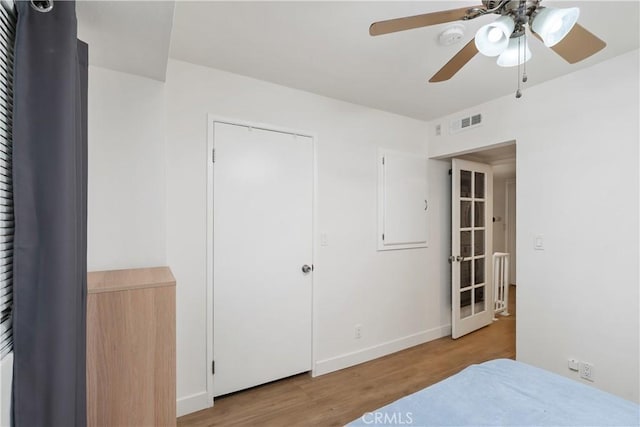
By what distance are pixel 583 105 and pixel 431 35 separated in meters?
1.40

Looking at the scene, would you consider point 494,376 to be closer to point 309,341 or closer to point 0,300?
point 309,341

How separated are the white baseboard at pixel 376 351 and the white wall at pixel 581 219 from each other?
0.98m

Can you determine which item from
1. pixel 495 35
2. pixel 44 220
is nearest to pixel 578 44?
pixel 495 35

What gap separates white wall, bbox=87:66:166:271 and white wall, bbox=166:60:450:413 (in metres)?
0.27

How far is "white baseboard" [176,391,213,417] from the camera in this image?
217 centimetres

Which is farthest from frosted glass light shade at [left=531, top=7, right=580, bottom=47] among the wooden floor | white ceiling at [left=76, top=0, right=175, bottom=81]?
the wooden floor

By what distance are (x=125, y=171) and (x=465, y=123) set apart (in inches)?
119

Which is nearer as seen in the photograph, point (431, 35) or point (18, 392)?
point (18, 392)

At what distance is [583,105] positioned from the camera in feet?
7.66

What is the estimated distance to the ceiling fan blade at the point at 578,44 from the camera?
4.19 feet

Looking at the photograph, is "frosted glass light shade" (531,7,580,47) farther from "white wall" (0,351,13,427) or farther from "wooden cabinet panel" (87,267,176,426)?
"white wall" (0,351,13,427)

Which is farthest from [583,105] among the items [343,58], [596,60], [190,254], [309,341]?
[190,254]

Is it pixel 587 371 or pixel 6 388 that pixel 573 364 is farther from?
pixel 6 388

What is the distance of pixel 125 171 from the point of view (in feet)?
6.01
